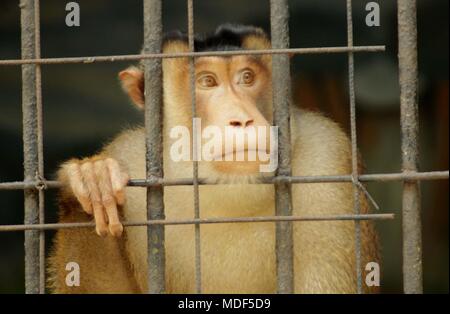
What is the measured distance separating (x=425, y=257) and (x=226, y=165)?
4.94m

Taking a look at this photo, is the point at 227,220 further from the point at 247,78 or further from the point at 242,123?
the point at 247,78

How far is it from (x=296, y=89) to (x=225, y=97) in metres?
3.10

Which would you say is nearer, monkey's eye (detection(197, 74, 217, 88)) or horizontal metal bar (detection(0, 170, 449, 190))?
horizontal metal bar (detection(0, 170, 449, 190))

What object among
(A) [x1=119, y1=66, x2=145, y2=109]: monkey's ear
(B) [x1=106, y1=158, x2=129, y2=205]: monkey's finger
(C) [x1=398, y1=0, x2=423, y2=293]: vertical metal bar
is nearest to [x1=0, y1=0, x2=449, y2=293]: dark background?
(A) [x1=119, y1=66, x2=145, y2=109]: monkey's ear

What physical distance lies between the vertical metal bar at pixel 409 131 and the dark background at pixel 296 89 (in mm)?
3771

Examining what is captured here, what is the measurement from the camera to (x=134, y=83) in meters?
3.96

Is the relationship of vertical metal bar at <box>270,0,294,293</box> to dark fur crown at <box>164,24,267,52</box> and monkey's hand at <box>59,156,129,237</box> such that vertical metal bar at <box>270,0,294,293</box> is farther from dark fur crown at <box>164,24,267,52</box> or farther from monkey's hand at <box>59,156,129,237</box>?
dark fur crown at <box>164,24,267,52</box>

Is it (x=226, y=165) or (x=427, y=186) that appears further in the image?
(x=427, y=186)

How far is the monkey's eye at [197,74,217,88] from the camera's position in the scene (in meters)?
3.73

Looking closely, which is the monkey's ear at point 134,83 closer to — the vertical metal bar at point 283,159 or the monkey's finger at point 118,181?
the monkey's finger at point 118,181

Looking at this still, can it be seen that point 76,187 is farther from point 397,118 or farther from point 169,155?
point 397,118

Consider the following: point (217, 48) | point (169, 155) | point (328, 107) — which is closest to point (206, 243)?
point (169, 155)

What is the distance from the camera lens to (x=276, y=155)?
313 centimetres

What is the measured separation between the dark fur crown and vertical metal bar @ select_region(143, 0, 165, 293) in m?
1.03
